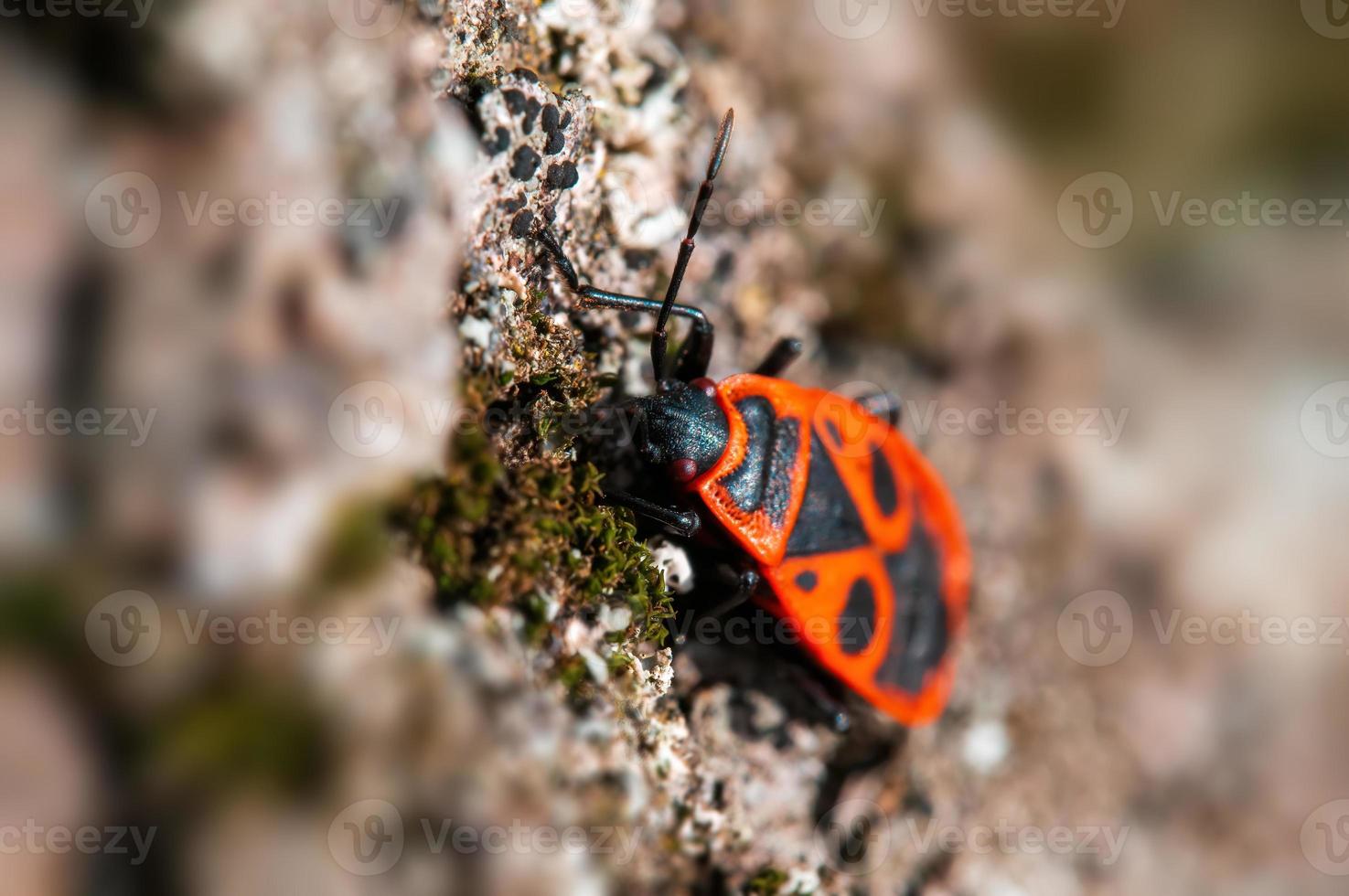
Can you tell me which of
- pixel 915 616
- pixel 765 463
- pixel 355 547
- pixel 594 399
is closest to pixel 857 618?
pixel 915 616

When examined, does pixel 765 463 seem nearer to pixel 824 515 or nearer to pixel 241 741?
pixel 824 515

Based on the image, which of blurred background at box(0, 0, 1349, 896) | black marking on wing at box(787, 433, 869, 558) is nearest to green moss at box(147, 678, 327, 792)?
blurred background at box(0, 0, 1349, 896)

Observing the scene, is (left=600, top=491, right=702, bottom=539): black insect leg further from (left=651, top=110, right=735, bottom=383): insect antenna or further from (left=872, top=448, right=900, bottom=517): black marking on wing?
→ (left=872, top=448, right=900, bottom=517): black marking on wing

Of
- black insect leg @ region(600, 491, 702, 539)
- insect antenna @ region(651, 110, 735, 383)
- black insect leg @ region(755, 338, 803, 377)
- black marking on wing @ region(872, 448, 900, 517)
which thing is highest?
insect antenna @ region(651, 110, 735, 383)

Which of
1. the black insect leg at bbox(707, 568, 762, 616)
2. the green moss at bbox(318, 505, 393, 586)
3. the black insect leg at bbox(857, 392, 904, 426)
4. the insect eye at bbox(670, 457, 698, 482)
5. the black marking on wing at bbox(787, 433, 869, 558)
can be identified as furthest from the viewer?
the black insect leg at bbox(857, 392, 904, 426)

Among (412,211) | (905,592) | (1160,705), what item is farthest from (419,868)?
(1160,705)

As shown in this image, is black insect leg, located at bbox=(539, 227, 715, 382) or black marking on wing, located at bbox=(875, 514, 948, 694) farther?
black marking on wing, located at bbox=(875, 514, 948, 694)
